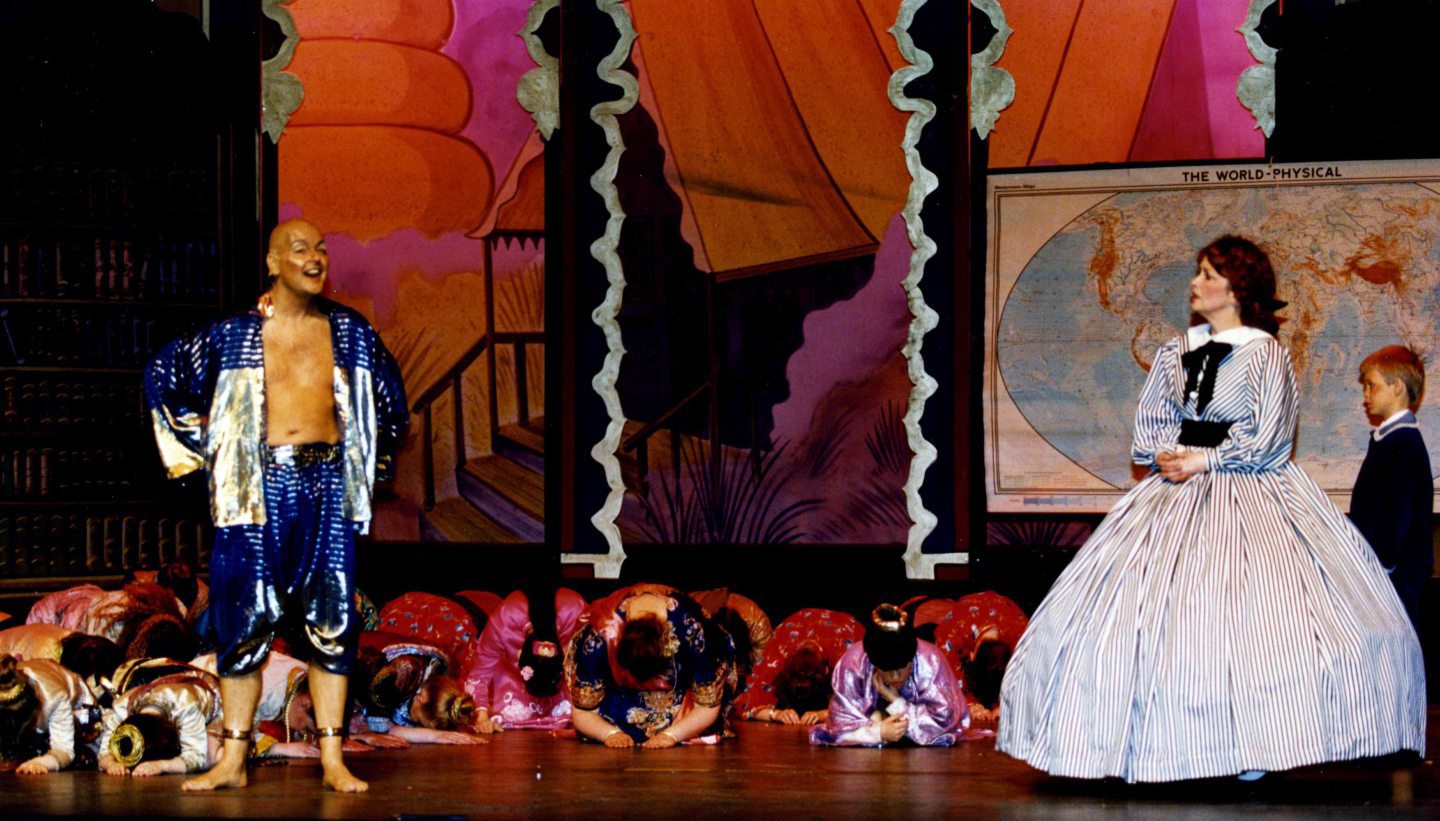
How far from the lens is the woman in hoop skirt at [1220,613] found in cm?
415

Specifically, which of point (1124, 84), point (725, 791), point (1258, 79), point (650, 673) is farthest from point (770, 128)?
point (725, 791)

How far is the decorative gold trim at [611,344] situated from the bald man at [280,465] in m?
2.73

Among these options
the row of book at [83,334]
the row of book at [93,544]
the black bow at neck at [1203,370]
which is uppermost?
the row of book at [83,334]

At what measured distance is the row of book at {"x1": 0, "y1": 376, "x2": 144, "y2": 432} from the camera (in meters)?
7.27

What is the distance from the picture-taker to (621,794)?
4562 mm

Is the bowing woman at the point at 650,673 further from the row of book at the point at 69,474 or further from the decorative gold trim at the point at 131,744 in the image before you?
the row of book at the point at 69,474

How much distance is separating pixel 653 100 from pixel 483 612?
7.08 feet

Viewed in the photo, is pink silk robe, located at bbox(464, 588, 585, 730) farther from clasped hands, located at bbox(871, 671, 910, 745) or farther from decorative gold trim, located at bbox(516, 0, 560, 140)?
decorative gold trim, located at bbox(516, 0, 560, 140)

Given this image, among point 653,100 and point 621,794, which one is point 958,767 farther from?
point 653,100

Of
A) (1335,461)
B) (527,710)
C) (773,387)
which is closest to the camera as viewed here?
(527,710)

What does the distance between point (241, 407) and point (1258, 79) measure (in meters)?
4.14

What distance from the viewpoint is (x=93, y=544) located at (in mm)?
7359

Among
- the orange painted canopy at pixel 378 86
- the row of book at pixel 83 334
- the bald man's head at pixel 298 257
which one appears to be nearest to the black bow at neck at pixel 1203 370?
the bald man's head at pixel 298 257

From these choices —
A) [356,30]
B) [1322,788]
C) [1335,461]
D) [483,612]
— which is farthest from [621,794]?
[356,30]
